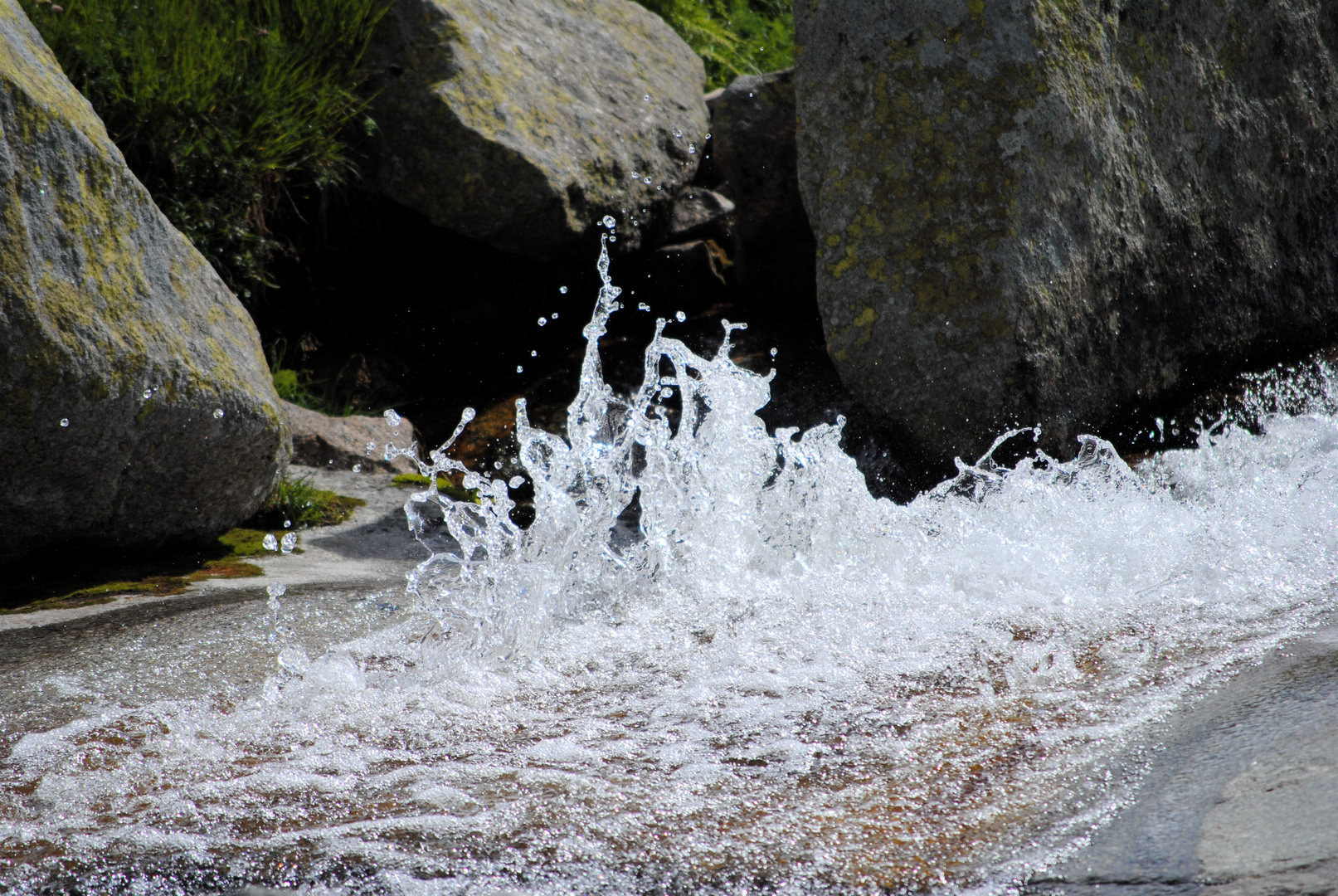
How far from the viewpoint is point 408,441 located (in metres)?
4.98

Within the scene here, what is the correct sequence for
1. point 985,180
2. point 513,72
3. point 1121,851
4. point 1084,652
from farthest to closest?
point 513,72
point 985,180
point 1084,652
point 1121,851

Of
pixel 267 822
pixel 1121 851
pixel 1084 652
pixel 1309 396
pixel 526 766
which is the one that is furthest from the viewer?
pixel 1309 396

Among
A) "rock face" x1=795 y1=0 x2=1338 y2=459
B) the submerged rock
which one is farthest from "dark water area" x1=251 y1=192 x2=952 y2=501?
"rock face" x1=795 y1=0 x2=1338 y2=459

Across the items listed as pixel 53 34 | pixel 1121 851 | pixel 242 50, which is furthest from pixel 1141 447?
pixel 53 34

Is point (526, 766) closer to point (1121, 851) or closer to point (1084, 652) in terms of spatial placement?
point (1121, 851)

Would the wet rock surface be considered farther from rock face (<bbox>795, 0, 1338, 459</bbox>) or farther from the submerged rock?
the submerged rock

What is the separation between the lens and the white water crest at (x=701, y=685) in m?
1.66

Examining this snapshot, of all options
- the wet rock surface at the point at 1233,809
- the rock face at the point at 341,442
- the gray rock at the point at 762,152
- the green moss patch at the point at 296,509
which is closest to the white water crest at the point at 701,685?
the wet rock surface at the point at 1233,809

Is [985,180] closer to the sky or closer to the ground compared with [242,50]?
closer to the ground

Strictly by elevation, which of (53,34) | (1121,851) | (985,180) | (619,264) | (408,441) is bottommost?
(408,441)

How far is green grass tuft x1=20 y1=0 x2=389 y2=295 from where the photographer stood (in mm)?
4379

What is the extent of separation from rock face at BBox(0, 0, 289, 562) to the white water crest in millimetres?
A: 672

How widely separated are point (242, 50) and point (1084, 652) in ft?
14.4

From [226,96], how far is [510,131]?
50.4 inches
